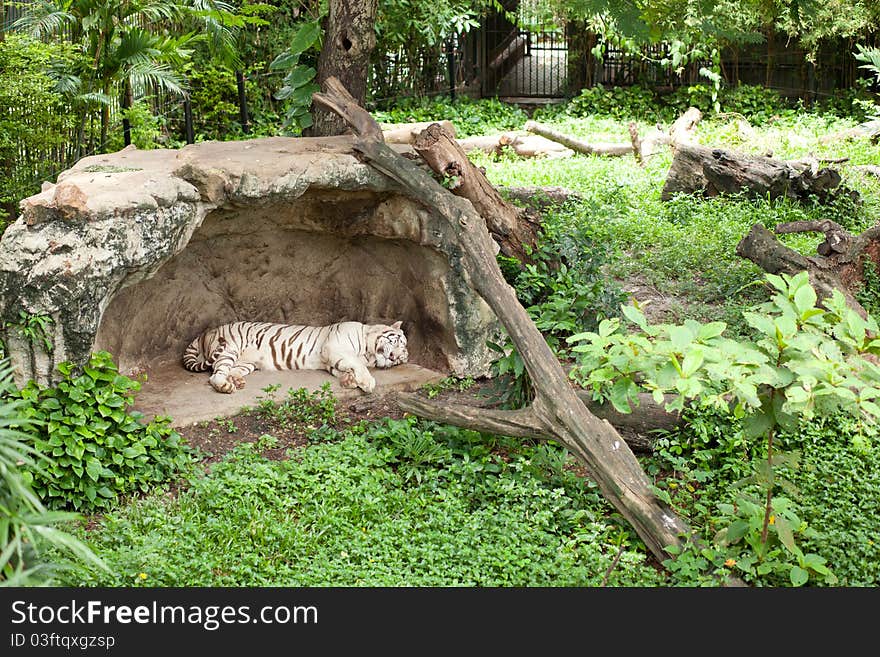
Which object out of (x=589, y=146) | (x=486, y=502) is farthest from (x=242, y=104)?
(x=486, y=502)

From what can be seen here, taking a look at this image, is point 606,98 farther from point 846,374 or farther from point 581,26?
point 846,374

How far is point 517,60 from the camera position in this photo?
1856 centimetres

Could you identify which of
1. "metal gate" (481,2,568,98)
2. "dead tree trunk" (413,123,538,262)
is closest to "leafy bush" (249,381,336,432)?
"dead tree trunk" (413,123,538,262)

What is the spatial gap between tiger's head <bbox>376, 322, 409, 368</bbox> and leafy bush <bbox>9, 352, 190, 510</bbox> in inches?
79.4

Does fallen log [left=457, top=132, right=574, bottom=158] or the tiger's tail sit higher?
fallen log [left=457, top=132, right=574, bottom=158]

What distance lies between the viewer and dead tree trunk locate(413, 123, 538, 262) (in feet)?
23.5

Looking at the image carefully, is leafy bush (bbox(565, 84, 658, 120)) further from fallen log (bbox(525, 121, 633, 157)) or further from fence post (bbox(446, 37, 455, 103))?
fallen log (bbox(525, 121, 633, 157))

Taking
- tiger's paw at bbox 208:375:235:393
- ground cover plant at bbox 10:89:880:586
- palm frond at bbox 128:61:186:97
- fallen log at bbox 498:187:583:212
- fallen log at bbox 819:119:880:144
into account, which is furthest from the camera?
fallen log at bbox 819:119:880:144

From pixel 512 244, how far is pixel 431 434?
231 cm

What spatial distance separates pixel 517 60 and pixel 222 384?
43.4 feet

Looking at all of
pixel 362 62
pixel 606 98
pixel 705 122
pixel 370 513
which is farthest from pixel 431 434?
pixel 606 98

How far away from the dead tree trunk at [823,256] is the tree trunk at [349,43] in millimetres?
3530

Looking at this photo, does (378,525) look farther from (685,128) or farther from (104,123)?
(685,128)

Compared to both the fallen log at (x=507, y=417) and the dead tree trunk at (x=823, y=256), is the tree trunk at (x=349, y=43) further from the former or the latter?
the dead tree trunk at (x=823, y=256)
